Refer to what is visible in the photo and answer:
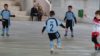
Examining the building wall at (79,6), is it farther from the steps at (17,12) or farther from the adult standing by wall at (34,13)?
the steps at (17,12)

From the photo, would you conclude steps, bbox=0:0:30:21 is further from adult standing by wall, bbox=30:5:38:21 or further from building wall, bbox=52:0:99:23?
building wall, bbox=52:0:99:23

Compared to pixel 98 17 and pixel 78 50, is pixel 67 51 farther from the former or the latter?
pixel 98 17

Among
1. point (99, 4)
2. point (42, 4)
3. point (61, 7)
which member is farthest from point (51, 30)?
point (42, 4)

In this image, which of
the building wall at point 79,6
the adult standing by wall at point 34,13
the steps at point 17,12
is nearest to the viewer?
the building wall at point 79,6

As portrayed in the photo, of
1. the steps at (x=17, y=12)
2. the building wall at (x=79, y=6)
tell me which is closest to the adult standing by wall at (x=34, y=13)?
the steps at (x=17, y=12)

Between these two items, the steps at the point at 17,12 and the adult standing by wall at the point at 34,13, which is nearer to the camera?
the adult standing by wall at the point at 34,13

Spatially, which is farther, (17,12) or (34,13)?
(17,12)

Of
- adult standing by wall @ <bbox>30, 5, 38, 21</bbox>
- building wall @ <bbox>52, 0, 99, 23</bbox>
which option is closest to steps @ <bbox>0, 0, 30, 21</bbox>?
adult standing by wall @ <bbox>30, 5, 38, 21</bbox>

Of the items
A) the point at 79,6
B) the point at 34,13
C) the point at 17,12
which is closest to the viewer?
the point at 79,6

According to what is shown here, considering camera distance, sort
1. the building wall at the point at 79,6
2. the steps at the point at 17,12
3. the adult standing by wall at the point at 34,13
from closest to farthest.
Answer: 1. the building wall at the point at 79,6
2. the adult standing by wall at the point at 34,13
3. the steps at the point at 17,12

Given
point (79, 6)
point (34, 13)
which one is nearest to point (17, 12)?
point (34, 13)

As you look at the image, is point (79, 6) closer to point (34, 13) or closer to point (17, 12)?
point (34, 13)

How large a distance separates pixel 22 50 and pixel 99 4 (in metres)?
20.9

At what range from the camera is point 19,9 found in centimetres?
4434
